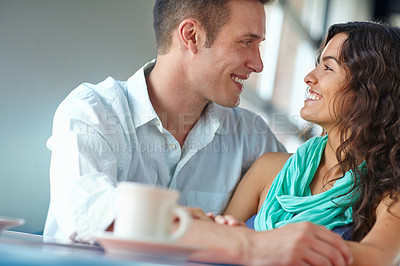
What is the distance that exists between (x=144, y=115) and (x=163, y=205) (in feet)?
3.32

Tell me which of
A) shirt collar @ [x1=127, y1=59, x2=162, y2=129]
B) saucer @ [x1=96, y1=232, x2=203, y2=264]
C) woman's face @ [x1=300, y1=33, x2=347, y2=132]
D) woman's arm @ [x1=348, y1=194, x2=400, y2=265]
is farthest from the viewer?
shirt collar @ [x1=127, y1=59, x2=162, y2=129]

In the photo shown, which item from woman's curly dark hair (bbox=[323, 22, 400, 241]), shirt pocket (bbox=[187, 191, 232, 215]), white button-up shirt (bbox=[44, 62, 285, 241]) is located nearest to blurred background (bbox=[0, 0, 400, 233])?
white button-up shirt (bbox=[44, 62, 285, 241])

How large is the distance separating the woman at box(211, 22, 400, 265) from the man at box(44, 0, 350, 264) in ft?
0.63

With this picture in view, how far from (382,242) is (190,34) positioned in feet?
3.59

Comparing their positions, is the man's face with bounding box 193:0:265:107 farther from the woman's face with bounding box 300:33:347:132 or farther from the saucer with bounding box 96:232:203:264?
the saucer with bounding box 96:232:203:264

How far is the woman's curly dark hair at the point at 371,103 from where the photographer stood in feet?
5.15

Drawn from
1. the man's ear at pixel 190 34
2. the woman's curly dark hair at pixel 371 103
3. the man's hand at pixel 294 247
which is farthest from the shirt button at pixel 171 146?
the man's hand at pixel 294 247

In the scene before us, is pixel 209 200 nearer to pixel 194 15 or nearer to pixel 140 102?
pixel 140 102

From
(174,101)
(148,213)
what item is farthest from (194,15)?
(148,213)

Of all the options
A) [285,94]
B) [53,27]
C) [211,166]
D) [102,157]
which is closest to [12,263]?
[102,157]

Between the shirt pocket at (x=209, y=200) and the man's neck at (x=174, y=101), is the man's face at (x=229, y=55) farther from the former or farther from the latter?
the shirt pocket at (x=209, y=200)

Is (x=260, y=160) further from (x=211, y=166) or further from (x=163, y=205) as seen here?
(x=163, y=205)

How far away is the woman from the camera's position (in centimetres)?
150

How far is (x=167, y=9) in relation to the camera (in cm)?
201
